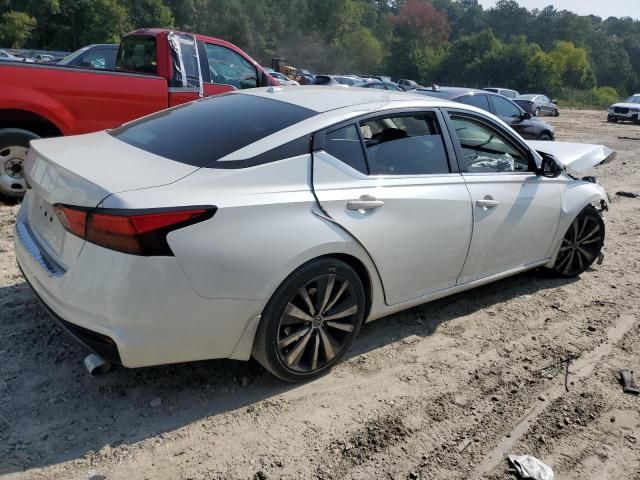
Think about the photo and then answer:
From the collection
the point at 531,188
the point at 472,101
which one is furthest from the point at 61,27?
the point at 531,188

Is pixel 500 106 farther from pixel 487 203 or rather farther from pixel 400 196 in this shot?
pixel 400 196

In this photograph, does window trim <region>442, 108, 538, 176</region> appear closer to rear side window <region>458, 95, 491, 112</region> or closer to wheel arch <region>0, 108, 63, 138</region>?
wheel arch <region>0, 108, 63, 138</region>

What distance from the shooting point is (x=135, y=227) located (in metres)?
2.56

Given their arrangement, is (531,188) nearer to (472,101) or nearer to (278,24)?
(472,101)

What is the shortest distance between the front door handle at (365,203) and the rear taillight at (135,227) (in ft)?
3.00

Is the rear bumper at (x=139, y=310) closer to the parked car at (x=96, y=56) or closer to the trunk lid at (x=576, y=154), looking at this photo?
the trunk lid at (x=576, y=154)

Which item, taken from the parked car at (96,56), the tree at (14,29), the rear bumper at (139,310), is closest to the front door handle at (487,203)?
the rear bumper at (139,310)

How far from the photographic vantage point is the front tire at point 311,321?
3.00m

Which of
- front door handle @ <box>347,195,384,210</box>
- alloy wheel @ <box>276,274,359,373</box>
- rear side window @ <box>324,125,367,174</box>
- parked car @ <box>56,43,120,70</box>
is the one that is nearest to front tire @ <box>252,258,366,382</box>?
alloy wheel @ <box>276,274,359,373</box>

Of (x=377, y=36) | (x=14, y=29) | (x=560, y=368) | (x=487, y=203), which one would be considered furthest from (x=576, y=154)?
(x=377, y=36)

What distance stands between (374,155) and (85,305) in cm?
183

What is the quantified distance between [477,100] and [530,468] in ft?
33.7

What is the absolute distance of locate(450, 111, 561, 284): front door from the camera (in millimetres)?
4043

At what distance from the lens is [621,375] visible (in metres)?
3.74
